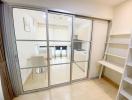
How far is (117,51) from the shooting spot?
230 centimetres

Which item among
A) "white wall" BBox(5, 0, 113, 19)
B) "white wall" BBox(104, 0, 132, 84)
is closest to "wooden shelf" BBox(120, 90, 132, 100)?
"white wall" BBox(104, 0, 132, 84)

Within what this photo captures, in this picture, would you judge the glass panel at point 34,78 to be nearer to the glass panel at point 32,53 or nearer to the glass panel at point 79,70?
the glass panel at point 32,53

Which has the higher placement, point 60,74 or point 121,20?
point 121,20

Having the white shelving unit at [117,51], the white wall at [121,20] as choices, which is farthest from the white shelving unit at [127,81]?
the white wall at [121,20]

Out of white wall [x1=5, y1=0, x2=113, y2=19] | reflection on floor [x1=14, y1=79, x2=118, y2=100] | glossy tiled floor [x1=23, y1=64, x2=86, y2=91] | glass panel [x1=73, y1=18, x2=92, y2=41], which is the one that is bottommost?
reflection on floor [x1=14, y1=79, x2=118, y2=100]

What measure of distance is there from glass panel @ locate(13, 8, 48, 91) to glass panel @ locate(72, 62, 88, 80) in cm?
97

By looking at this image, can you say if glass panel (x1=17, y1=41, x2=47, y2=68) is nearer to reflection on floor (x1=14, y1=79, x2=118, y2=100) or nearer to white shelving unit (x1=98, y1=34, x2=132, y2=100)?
reflection on floor (x1=14, y1=79, x2=118, y2=100)

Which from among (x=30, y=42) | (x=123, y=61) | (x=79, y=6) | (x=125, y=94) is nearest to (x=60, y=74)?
(x=30, y=42)

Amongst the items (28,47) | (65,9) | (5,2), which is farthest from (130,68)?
(5,2)

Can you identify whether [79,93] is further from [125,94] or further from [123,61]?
[123,61]

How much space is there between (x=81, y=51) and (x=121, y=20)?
1.39 metres

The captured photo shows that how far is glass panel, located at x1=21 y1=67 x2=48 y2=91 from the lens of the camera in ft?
6.86

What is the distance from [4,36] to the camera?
5.21ft

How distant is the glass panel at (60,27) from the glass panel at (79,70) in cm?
98
